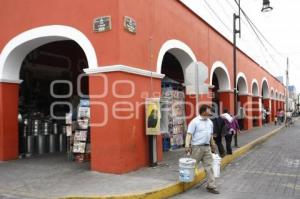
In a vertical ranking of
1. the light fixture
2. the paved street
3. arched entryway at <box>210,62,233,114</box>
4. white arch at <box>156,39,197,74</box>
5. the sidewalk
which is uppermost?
the light fixture

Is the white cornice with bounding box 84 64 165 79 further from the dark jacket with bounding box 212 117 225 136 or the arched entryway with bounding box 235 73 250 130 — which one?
the arched entryway with bounding box 235 73 250 130

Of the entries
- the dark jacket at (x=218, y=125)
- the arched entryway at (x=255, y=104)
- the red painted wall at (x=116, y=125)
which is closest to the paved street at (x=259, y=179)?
the dark jacket at (x=218, y=125)

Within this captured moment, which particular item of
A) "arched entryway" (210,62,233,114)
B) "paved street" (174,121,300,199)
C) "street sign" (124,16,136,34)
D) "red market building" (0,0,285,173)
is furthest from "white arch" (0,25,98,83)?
"arched entryway" (210,62,233,114)

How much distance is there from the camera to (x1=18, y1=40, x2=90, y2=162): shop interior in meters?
10.4

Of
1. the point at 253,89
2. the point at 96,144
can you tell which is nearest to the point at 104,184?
the point at 96,144

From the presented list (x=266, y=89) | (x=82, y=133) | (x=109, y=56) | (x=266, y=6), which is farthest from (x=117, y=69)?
(x=266, y=89)

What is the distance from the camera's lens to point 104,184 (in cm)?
768

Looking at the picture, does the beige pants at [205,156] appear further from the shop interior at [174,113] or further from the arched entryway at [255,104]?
the arched entryway at [255,104]

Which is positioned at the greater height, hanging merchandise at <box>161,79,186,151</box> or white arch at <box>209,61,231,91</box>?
white arch at <box>209,61,231,91</box>

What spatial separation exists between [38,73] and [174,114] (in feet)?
17.6

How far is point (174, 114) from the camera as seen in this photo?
42.5 ft

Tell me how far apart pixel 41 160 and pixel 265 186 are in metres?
6.22

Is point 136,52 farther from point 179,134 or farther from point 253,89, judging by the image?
point 253,89

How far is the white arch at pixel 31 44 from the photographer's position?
365 inches
